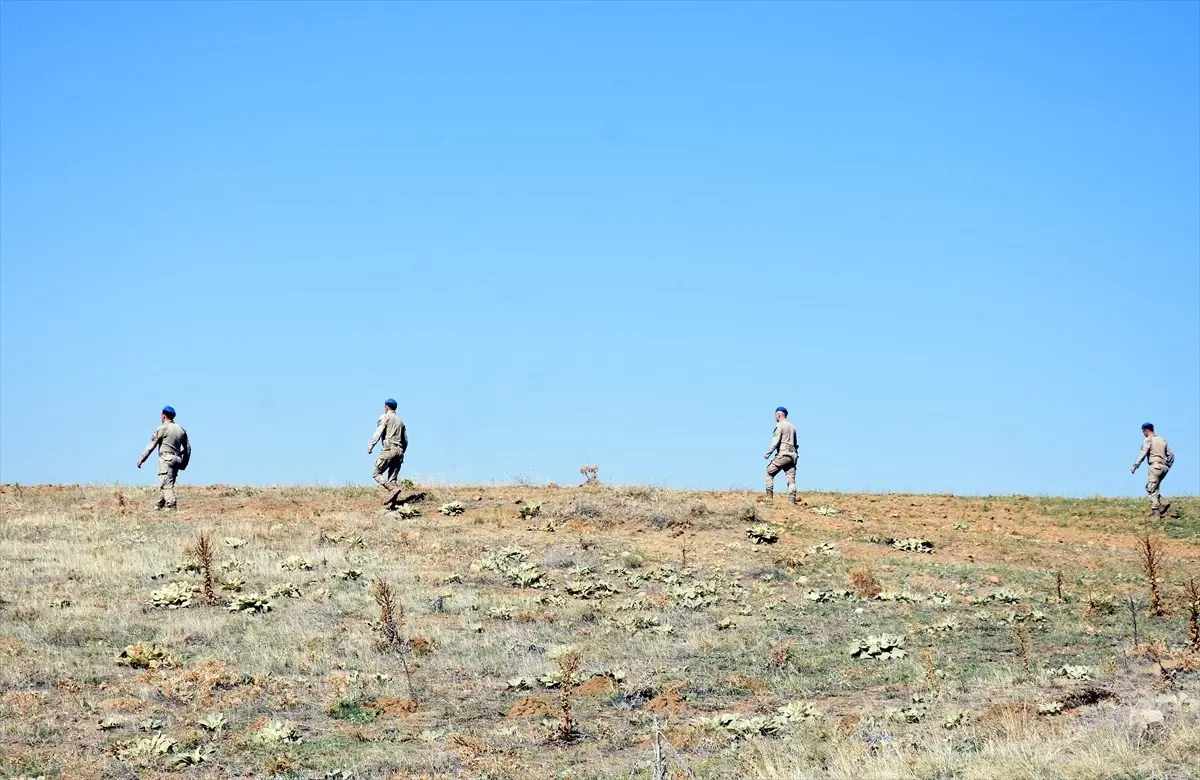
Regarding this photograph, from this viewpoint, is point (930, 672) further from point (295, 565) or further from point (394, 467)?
point (394, 467)

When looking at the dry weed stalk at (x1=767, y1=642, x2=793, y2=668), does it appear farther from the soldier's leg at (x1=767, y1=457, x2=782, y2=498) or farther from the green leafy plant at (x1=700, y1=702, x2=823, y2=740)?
the soldier's leg at (x1=767, y1=457, x2=782, y2=498)

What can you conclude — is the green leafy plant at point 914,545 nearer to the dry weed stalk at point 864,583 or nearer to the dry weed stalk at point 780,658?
the dry weed stalk at point 864,583

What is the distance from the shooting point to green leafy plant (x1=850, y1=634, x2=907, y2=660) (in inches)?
592

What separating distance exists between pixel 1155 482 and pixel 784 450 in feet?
29.3

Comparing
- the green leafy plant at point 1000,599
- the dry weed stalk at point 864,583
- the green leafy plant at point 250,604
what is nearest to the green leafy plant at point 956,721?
the green leafy plant at point 1000,599

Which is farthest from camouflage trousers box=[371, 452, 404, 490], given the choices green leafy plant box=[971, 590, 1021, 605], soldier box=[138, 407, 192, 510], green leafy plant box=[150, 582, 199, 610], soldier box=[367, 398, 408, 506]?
green leafy plant box=[971, 590, 1021, 605]

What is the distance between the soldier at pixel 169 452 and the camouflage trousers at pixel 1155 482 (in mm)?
22598

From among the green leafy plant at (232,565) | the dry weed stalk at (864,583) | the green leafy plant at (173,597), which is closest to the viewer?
the green leafy plant at (173,597)

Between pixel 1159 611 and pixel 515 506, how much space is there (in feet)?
47.7

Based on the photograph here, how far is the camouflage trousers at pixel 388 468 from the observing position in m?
27.1

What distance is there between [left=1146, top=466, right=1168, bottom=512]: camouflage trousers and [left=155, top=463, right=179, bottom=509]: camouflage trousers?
22.9 m

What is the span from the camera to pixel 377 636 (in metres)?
16.6

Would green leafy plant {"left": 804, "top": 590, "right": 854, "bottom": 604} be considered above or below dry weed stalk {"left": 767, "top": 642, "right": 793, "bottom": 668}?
above

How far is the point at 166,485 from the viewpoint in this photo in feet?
90.1
